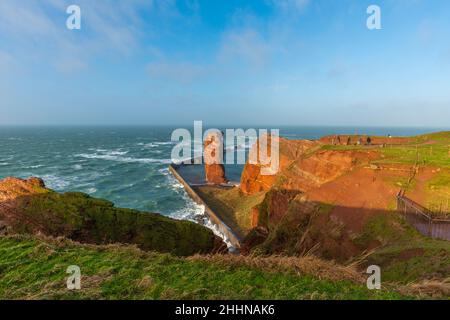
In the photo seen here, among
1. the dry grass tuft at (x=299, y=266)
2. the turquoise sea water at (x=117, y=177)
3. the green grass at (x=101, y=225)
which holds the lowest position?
the turquoise sea water at (x=117, y=177)

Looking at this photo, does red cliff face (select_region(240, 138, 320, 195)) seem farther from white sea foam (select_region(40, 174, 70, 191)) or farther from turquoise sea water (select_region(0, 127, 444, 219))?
white sea foam (select_region(40, 174, 70, 191))

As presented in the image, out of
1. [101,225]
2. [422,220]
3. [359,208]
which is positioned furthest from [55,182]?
[422,220]

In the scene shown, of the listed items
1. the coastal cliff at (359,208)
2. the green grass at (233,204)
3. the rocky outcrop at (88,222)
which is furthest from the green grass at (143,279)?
the green grass at (233,204)

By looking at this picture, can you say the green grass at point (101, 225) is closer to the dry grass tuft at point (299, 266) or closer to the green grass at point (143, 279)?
the green grass at point (143, 279)

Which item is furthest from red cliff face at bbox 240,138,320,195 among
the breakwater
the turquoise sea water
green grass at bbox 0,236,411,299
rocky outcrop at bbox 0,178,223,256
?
green grass at bbox 0,236,411,299
